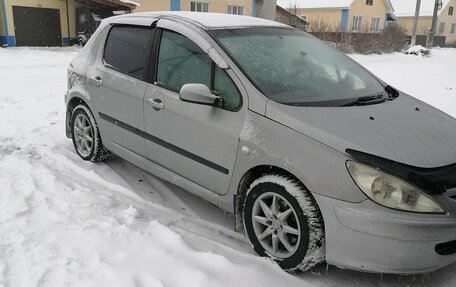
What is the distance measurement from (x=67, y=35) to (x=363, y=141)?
22.6 m

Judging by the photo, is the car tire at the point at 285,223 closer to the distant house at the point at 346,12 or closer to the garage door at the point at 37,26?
the garage door at the point at 37,26

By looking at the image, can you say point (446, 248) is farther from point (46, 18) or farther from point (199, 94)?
point (46, 18)

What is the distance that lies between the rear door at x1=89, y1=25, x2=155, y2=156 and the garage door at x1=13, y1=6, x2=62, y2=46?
63.0 ft

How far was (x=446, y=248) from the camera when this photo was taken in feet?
8.59

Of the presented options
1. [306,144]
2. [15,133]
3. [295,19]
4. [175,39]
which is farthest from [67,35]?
[306,144]

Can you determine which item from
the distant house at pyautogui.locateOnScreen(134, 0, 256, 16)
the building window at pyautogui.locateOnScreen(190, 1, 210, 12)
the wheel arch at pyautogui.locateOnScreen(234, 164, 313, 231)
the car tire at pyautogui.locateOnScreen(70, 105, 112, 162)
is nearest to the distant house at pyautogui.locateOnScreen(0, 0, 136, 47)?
the distant house at pyautogui.locateOnScreen(134, 0, 256, 16)

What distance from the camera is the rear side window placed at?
407 cm

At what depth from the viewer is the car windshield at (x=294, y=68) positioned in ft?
10.8

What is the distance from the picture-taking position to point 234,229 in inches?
142

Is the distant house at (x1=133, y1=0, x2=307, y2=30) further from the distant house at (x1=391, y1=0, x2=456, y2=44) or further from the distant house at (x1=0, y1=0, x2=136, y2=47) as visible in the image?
the distant house at (x1=391, y1=0, x2=456, y2=44)

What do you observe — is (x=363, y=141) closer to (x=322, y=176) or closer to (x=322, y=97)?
(x=322, y=176)

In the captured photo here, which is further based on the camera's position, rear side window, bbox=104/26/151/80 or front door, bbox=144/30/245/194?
rear side window, bbox=104/26/151/80

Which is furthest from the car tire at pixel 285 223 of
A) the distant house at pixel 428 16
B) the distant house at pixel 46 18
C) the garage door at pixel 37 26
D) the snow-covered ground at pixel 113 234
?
the distant house at pixel 428 16

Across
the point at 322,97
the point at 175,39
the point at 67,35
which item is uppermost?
the point at 175,39
